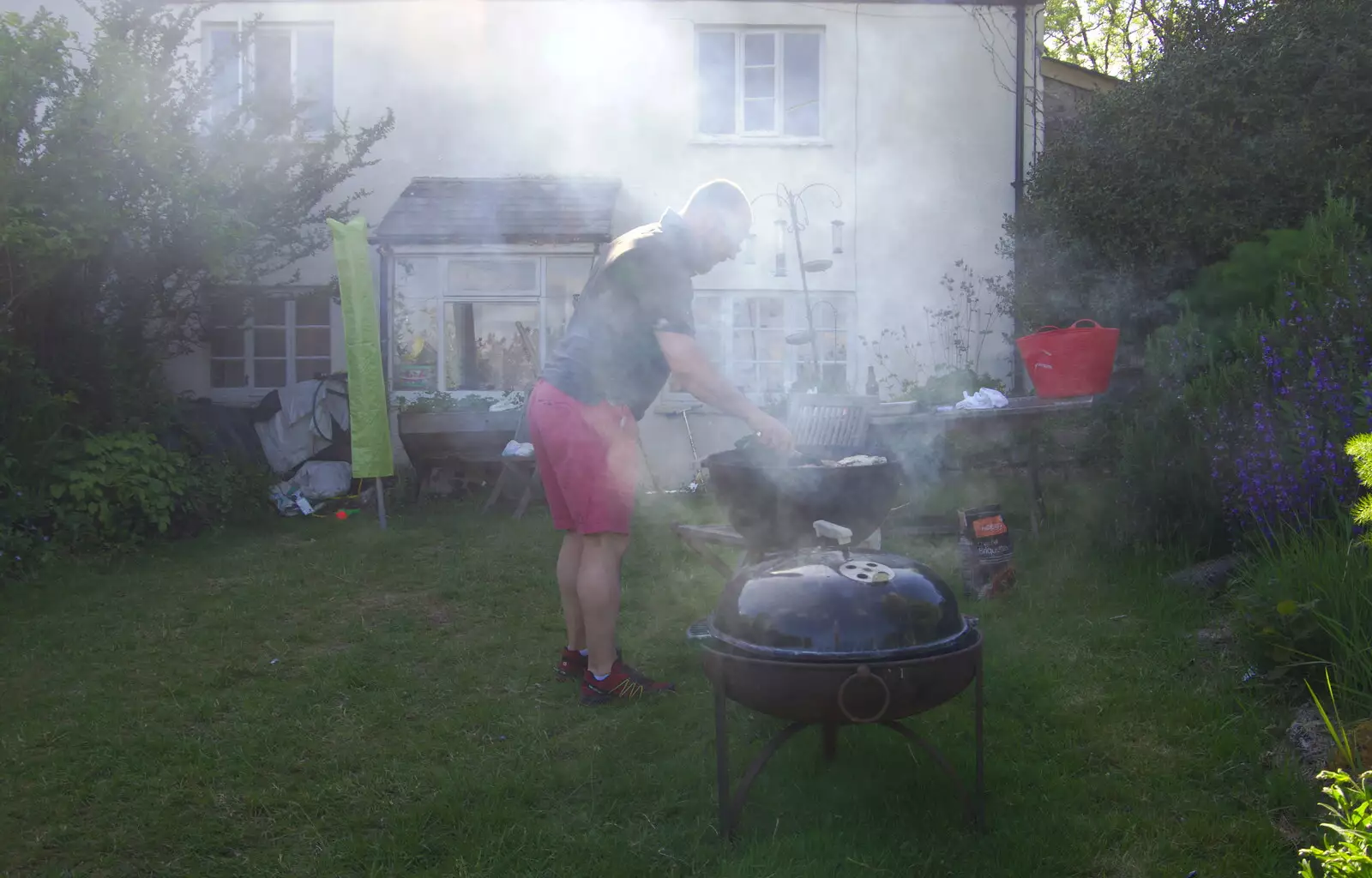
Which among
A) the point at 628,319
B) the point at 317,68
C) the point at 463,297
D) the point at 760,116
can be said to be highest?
the point at 317,68

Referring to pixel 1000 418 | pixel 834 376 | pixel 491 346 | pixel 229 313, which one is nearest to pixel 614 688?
pixel 1000 418

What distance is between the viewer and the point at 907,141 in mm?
9883

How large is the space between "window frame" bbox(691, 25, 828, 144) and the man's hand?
284 inches

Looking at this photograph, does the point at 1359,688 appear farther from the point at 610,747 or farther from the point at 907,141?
the point at 907,141

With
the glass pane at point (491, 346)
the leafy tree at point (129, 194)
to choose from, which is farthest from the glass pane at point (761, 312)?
the leafy tree at point (129, 194)

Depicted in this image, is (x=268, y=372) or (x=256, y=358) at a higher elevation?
(x=256, y=358)

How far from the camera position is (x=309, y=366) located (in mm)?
10289

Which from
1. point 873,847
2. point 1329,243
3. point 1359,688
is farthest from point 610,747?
point 1329,243

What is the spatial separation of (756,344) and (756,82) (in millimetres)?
2696

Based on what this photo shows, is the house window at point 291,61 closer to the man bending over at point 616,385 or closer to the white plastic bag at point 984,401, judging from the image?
the white plastic bag at point 984,401

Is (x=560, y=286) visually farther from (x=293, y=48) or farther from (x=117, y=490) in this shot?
(x=117, y=490)

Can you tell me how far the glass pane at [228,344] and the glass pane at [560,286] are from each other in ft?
11.1

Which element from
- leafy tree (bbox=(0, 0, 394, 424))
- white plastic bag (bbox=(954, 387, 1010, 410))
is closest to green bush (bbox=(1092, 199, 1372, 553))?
white plastic bag (bbox=(954, 387, 1010, 410))

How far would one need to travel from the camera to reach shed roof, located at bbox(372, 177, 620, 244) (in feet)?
29.2
